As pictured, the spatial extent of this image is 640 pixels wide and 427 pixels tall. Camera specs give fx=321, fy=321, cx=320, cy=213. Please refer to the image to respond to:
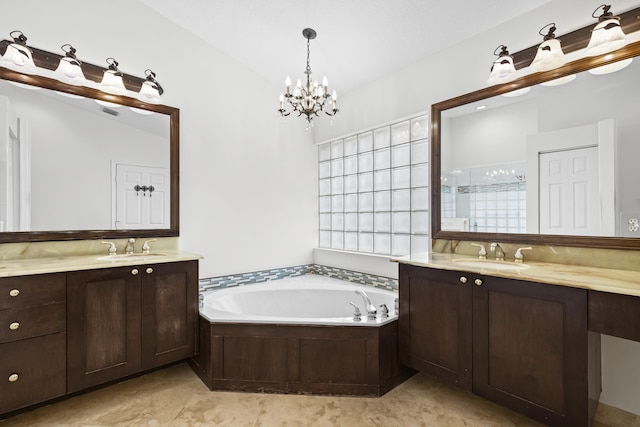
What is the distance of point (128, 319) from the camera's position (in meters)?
2.07

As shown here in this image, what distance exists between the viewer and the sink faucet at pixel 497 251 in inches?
86.1

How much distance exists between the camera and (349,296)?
9.75 ft

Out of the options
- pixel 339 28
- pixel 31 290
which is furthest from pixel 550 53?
pixel 31 290

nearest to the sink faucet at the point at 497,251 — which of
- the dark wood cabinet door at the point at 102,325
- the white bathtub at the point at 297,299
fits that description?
the white bathtub at the point at 297,299

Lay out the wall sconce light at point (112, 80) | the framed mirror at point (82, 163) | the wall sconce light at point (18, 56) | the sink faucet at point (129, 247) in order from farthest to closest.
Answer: the sink faucet at point (129, 247) < the wall sconce light at point (112, 80) < the framed mirror at point (82, 163) < the wall sconce light at point (18, 56)

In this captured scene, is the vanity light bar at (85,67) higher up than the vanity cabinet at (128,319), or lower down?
higher up

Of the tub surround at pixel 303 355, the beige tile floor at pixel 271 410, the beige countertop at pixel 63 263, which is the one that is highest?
the beige countertop at pixel 63 263

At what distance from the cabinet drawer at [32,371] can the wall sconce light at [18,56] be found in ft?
5.60

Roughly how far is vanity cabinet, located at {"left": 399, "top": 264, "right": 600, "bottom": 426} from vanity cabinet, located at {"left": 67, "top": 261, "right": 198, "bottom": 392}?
158cm

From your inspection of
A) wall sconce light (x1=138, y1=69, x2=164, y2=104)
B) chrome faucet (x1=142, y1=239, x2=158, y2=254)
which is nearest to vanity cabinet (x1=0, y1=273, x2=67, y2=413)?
chrome faucet (x1=142, y1=239, x2=158, y2=254)

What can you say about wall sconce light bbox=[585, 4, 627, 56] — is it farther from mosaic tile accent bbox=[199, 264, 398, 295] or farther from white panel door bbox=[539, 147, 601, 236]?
mosaic tile accent bbox=[199, 264, 398, 295]

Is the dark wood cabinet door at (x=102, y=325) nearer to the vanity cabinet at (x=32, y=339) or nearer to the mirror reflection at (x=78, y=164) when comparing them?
the vanity cabinet at (x=32, y=339)

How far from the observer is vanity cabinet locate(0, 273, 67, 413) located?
5.50 ft

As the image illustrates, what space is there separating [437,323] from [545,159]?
126 cm
